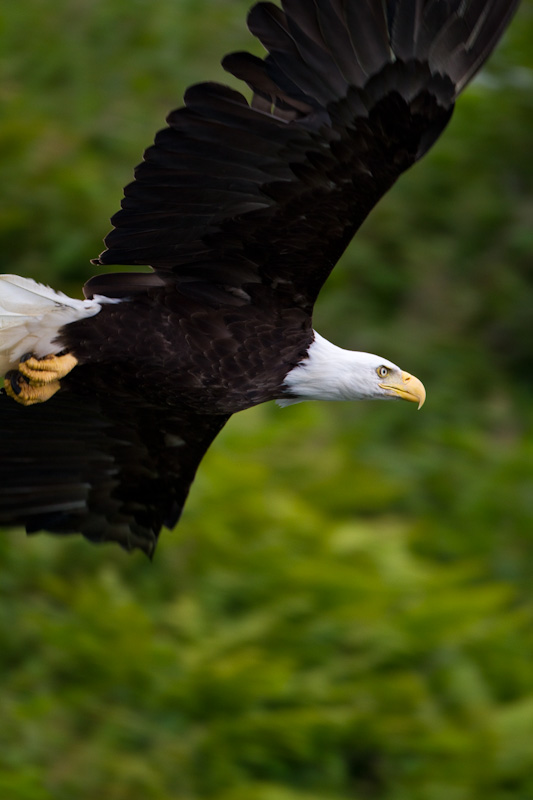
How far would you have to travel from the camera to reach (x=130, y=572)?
938cm

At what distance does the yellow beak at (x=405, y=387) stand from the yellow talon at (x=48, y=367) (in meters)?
1.50

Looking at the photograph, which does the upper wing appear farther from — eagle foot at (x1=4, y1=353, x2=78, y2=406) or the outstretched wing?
the outstretched wing

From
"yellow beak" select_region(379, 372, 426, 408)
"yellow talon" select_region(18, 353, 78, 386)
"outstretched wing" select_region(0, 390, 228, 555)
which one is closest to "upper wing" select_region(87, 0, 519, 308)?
"yellow talon" select_region(18, 353, 78, 386)

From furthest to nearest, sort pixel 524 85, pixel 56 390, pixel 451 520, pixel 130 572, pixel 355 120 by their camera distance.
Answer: pixel 524 85
pixel 451 520
pixel 130 572
pixel 56 390
pixel 355 120

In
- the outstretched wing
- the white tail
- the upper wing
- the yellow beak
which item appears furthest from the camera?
the outstretched wing

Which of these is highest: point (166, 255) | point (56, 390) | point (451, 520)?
point (166, 255)

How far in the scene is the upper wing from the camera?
573cm

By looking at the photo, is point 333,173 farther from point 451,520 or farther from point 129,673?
point 451,520

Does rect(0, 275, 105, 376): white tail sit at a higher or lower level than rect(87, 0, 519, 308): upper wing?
lower

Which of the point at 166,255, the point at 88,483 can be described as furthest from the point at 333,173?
the point at 88,483

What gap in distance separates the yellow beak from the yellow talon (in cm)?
150

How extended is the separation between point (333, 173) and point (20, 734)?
3883 mm

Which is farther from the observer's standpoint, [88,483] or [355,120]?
[88,483]

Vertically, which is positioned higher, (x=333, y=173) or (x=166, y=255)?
(x=333, y=173)
